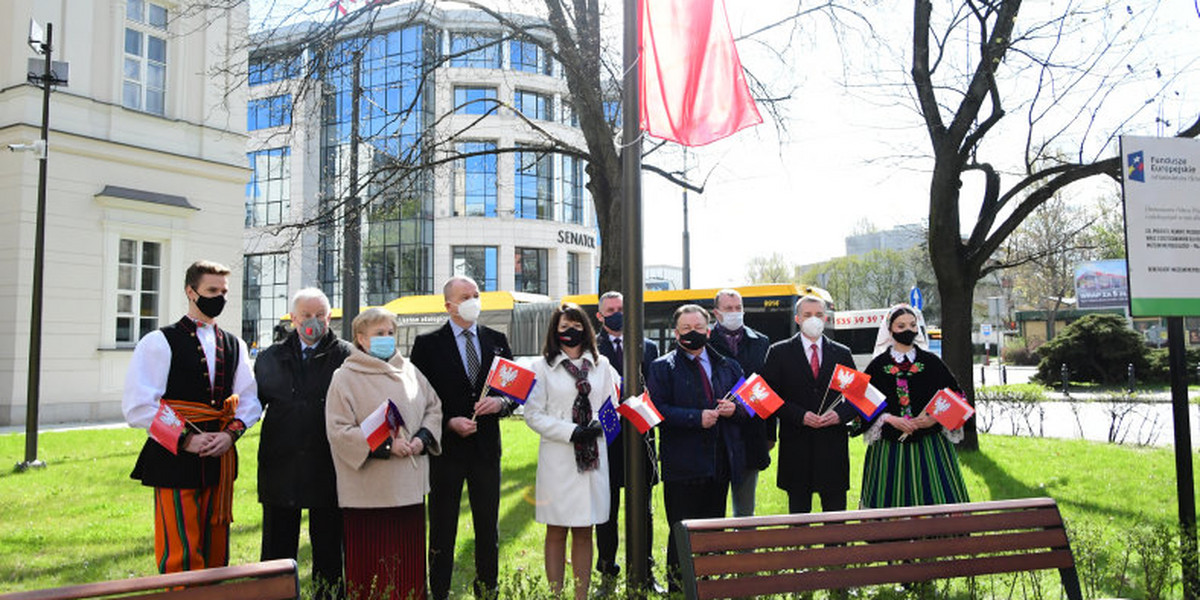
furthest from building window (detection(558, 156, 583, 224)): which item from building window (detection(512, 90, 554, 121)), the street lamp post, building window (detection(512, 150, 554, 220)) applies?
the street lamp post

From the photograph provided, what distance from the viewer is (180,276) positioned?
19391mm

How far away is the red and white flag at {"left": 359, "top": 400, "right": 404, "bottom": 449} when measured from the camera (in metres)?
4.46

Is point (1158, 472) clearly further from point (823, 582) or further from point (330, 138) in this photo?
point (330, 138)

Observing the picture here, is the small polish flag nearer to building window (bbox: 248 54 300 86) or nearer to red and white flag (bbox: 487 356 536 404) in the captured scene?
red and white flag (bbox: 487 356 536 404)

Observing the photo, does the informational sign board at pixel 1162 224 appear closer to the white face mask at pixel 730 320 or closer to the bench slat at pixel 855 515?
the bench slat at pixel 855 515

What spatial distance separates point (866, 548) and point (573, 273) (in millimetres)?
50956

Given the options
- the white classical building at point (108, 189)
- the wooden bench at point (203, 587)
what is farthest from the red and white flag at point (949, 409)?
the white classical building at point (108, 189)

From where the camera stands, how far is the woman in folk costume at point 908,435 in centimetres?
547

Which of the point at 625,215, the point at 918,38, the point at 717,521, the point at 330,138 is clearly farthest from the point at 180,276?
the point at 330,138

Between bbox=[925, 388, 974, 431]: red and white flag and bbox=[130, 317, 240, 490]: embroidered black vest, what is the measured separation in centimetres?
429

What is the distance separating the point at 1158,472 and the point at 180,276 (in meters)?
19.0

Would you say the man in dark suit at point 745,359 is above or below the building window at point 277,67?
below

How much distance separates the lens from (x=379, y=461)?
4.66 m

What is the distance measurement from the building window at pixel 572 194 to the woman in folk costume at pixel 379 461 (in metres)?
47.8
